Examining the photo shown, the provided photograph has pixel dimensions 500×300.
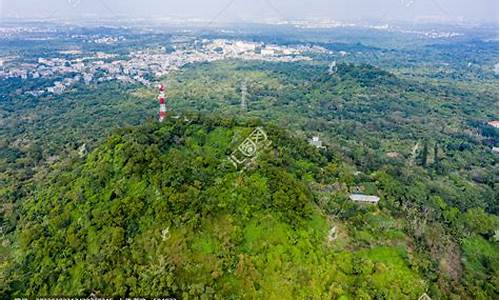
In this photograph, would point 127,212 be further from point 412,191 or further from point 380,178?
point 412,191

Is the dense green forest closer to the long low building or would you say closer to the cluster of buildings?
the long low building

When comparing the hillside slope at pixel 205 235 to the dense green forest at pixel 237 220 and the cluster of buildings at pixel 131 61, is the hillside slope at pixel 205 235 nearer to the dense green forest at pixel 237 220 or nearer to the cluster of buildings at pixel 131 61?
the dense green forest at pixel 237 220

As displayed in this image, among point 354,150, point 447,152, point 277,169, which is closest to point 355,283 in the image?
point 277,169

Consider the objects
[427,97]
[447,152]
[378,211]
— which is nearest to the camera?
[378,211]

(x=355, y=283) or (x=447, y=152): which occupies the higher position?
(x=355, y=283)

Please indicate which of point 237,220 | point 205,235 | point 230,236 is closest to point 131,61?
point 237,220

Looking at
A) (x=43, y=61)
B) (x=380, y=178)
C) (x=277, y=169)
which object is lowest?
(x=43, y=61)
